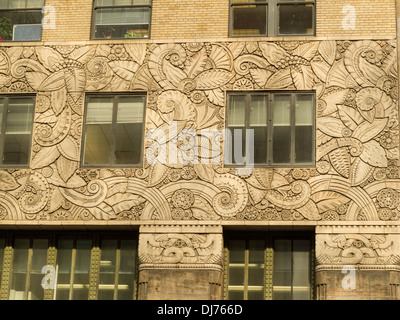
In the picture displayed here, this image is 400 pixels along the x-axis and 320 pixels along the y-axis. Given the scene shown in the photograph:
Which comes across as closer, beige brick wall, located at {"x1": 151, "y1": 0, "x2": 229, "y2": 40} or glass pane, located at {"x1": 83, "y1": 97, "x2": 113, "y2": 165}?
glass pane, located at {"x1": 83, "y1": 97, "x2": 113, "y2": 165}

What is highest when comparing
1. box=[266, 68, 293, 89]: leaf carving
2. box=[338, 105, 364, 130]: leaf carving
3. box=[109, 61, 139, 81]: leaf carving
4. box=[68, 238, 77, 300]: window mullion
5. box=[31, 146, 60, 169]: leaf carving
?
box=[109, 61, 139, 81]: leaf carving

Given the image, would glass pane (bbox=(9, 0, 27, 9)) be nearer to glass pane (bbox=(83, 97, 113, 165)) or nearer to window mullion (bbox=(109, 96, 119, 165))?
glass pane (bbox=(83, 97, 113, 165))

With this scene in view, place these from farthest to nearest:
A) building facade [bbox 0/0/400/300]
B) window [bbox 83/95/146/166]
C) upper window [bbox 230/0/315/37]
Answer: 1. upper window [bbox 230/0/315/37]
2. window [bbox 83/95/146/166]
3. building facade [bbox 0/0/400/300]

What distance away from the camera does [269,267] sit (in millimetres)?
22000

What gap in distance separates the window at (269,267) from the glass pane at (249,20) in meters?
4.83

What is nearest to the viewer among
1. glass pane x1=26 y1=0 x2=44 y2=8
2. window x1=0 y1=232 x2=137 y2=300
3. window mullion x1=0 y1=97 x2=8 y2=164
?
window x1=0 y1=232 x2=137 y2=300

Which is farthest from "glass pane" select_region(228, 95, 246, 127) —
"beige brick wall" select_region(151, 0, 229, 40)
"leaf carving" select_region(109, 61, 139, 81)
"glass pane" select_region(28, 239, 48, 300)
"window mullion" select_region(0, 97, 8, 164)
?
"window mullion" select_region(0, 97, 8, 164)

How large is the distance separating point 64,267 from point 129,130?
11.3 feet

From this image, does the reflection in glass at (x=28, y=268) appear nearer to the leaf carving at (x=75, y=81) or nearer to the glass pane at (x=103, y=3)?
the leaf carving at (x=75, y=81)

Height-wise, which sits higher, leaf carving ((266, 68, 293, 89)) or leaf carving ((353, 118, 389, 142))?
leaf carving ((266, 68, 293, 89))

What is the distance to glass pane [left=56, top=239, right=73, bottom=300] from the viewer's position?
22344mm

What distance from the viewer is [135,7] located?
23984 mm

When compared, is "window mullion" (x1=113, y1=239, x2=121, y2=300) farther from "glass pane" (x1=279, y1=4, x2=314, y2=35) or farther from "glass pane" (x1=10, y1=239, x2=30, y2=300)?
"glass pane" (x1=279, y1=4, x2=314, y2=35)

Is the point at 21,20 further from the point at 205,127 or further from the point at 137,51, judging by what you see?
the point at 205,127
